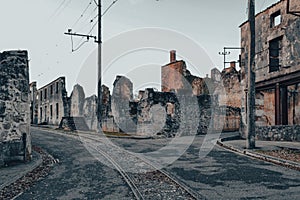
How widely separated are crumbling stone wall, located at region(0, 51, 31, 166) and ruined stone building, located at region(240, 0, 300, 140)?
12.2 meters

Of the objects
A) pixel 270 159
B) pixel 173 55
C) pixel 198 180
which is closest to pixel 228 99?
pixel 173 55

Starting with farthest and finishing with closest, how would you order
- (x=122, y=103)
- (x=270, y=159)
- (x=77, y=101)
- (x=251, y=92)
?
1. (x=77, y=101)
2. (x=122, y=103)
3. (x=251, y=92)
4. (x=270, y=159)

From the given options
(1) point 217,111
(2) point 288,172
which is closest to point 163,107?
(1) point 217,111

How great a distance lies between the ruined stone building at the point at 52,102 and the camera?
3450 centimetres

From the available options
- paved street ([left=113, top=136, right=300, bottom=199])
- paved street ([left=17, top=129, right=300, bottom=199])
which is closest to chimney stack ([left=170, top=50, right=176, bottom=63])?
paved street ([left=113, top=136, right=300, bottom=199])

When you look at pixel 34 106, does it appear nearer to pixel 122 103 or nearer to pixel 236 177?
pixel 122 103

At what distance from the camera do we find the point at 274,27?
59.4 ft

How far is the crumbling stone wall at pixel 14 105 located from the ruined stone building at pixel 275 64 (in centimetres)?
1220

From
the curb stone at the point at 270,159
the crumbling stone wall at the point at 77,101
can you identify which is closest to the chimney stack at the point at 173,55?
the crumbling stone wall at the point at 77,101

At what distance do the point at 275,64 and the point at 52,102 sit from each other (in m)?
28.3

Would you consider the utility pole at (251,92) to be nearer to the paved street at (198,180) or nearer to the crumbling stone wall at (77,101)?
the paved street at (198,180)

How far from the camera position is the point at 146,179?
7.37m

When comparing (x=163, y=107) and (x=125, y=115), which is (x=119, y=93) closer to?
(x=125, y=115)

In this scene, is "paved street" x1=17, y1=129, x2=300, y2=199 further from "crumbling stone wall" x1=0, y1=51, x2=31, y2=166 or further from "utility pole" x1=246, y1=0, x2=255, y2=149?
"utility pole" x1=246, y1=0, x2=255, y2=149
